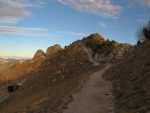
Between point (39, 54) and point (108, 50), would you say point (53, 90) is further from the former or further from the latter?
point (39, 54)

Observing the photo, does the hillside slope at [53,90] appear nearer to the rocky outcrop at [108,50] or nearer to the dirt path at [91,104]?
the dirt path at [91,104]

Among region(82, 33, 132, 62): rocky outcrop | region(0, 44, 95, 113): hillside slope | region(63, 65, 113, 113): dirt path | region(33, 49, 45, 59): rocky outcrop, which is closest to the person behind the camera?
region(63, 65, 113, 113): dirt path

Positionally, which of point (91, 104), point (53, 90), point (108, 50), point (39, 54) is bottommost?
point (53, 90)

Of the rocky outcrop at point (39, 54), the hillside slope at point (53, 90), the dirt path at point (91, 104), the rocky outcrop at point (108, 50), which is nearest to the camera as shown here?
the dirt path at point (91, 104)

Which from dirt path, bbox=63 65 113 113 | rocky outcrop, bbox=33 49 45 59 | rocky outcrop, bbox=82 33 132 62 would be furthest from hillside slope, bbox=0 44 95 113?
rocky outcrop, bbox=33 49 45 59

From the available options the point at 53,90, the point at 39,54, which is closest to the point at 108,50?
the point at 53,90

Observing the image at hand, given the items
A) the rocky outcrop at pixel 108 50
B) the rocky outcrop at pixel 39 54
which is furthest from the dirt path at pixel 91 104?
the rocky outcrop at pixel 39 54

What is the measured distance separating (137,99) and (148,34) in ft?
179

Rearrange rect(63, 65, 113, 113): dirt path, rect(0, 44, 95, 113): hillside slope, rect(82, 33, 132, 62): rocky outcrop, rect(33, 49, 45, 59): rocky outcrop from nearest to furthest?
1. rect(63, 65, 113, 113): dirt path
2. rect(0, 44, 95, 113): hillside slope
3. rect(82, 33, 132, 62): rocky outcrop
4. rect(33, 49, 45, 59): rocky outcrop

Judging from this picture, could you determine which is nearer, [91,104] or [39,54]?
[91,104]

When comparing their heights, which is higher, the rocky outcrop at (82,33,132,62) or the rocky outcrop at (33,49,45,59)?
the rocky outcrop at (33,49,45,59)

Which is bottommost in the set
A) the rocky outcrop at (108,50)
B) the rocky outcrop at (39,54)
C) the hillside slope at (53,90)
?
the hillside slope at (53,90)

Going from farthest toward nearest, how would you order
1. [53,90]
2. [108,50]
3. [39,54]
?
[39,54] < [108,50] < [53,90]

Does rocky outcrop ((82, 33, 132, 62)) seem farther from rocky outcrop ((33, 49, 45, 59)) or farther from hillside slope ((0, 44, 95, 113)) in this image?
rocky outcrop ((33, 49, 45, 59))
